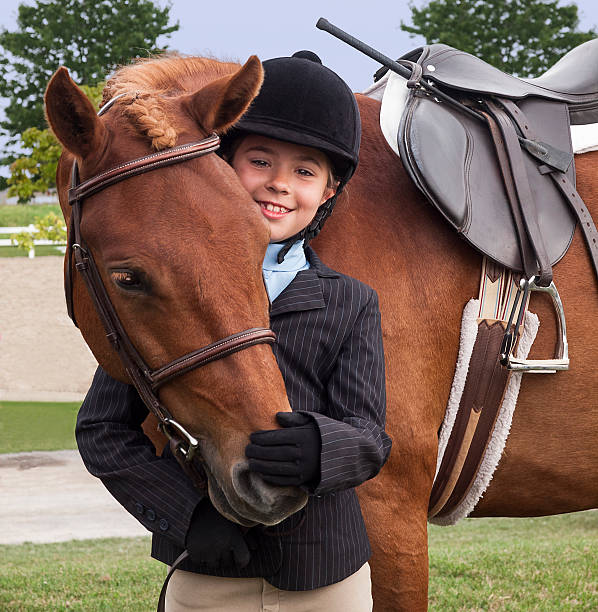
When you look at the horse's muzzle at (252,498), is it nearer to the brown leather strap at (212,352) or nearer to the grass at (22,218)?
the brown leather strap at (212,352)

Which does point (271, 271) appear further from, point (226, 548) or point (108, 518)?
point (108, 518)

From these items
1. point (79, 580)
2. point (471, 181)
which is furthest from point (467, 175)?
point (79, 580)

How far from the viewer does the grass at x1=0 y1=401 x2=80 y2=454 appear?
1047 cm

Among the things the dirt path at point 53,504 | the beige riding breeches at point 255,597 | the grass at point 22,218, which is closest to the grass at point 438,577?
the dirt path at point 53,504

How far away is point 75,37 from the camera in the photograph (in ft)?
105

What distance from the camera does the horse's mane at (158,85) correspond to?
1.62m

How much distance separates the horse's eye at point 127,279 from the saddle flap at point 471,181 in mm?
1079

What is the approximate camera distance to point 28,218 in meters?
28.1

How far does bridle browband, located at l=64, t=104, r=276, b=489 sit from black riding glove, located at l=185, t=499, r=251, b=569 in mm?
97

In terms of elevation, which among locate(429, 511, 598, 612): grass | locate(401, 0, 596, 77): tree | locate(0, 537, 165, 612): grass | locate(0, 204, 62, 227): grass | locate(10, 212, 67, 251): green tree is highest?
locate(401, 0, 596, 77): tree

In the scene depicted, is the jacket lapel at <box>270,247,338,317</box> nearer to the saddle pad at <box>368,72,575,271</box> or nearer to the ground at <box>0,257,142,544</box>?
the saddle pad at <box>368,72,575,271</box>

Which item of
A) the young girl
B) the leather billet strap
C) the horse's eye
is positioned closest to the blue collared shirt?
the young girl

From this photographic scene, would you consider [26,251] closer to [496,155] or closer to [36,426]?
[36,426]

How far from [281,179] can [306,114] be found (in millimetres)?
173
